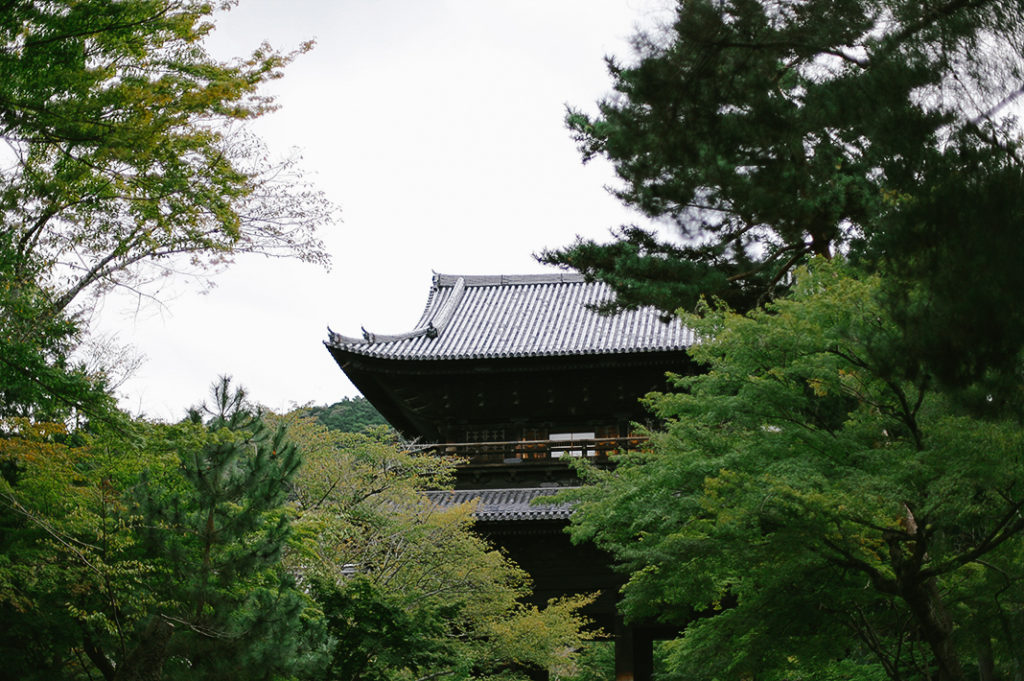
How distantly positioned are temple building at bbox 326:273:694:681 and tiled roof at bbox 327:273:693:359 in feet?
0.14

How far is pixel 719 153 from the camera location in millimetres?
6090

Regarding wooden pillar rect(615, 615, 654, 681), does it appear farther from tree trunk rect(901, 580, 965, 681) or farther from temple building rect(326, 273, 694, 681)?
tree trunk rect(901, 580, 965, 681)

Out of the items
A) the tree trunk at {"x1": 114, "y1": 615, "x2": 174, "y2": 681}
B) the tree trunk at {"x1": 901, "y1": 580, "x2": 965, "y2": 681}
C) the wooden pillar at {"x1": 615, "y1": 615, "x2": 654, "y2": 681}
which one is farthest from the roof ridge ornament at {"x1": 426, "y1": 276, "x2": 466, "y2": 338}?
the tree trunk at {"x1": 901, "y1": 580, "x2": 965, "y2": 681}

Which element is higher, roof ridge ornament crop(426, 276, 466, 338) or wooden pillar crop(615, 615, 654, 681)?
roof ridge ornament crop(426, 276, 466, 338)

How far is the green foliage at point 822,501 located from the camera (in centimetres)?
777

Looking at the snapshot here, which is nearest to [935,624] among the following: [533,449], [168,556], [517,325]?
[168,556]

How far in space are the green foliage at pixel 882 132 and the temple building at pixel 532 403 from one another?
36.6ft

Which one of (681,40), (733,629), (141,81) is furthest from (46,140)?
(733,629)

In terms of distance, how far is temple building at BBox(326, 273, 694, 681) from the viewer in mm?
17625

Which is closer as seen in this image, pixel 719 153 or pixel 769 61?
pixel 769 61

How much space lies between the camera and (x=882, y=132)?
511 cm

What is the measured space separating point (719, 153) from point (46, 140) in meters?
4.43

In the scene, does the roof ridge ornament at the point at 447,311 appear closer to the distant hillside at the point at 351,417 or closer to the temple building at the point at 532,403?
the temple building at the point at 532,403

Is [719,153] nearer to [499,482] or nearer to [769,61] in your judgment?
[769,61]
